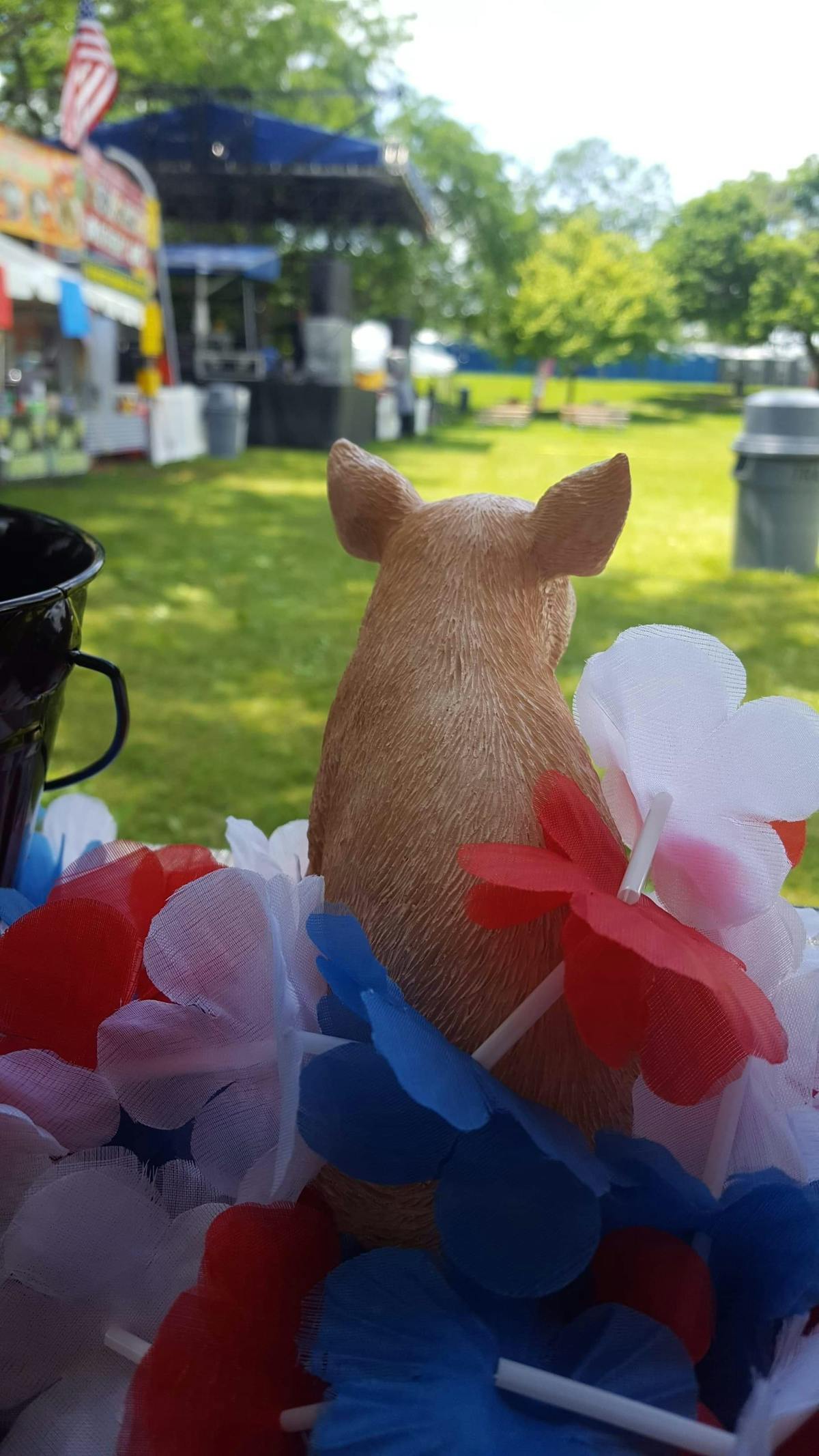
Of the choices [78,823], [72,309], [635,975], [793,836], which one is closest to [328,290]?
[72,309]

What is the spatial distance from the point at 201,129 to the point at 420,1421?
8.96m

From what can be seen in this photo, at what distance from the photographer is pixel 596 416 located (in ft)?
13.5

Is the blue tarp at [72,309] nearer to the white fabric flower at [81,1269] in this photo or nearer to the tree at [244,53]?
the tree at [244,53]

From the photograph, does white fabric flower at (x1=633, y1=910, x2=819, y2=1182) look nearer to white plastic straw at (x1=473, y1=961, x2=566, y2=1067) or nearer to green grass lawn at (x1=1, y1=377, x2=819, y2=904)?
white plastic straw at (x1=473, y1=961, x2=566, y2=1067)

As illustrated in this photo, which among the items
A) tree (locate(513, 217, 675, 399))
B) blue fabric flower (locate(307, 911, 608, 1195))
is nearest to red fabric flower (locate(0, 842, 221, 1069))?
blue fabric flower (locate(307, 911, 608, 1195))

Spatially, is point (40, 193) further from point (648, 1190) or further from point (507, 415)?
point (648, 1190)

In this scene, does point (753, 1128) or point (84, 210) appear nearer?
point (753, 1128)

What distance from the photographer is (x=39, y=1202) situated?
327 mm

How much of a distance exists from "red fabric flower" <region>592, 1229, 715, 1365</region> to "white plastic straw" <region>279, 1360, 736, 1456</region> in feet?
0.09

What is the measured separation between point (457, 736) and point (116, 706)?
257 mm

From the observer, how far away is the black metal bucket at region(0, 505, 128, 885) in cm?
43

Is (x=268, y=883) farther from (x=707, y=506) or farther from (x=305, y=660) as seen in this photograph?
(x=707, y=506)

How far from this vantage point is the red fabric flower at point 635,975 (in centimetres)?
30

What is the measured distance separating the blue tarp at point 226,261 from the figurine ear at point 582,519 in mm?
8566
